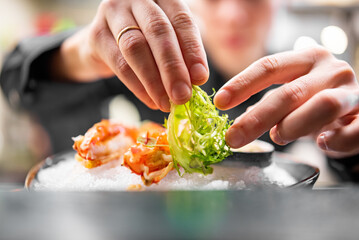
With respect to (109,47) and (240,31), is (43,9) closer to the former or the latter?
(240,31)

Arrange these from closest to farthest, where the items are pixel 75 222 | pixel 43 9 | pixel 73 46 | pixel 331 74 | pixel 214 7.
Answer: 1. pixel 75 222
2. pixel 331 74
3. pixel 73 46
4. pixel 214 7
5. pixel 43 9

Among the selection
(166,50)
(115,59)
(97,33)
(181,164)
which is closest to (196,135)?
(181,164)

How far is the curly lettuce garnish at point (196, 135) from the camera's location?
585 millimetres

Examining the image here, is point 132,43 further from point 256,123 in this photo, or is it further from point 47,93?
point 47,93

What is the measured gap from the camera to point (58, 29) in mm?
2377

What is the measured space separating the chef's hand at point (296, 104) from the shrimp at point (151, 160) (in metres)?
0.13

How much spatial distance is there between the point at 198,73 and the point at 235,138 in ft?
0.46

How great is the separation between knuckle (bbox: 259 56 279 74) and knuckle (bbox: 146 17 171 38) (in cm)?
21

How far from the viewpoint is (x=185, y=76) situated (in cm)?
57

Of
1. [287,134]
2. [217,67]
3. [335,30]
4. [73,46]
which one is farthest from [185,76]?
[335,30]

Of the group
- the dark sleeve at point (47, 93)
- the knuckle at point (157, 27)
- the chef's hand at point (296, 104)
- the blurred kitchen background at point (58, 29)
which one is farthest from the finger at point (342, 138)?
the blurred kitchen background at point (58, 29)

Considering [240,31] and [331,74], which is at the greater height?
[331,74]

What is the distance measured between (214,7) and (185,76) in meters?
1.25

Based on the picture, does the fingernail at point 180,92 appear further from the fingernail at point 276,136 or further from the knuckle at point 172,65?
the fingernail at point 276,136
